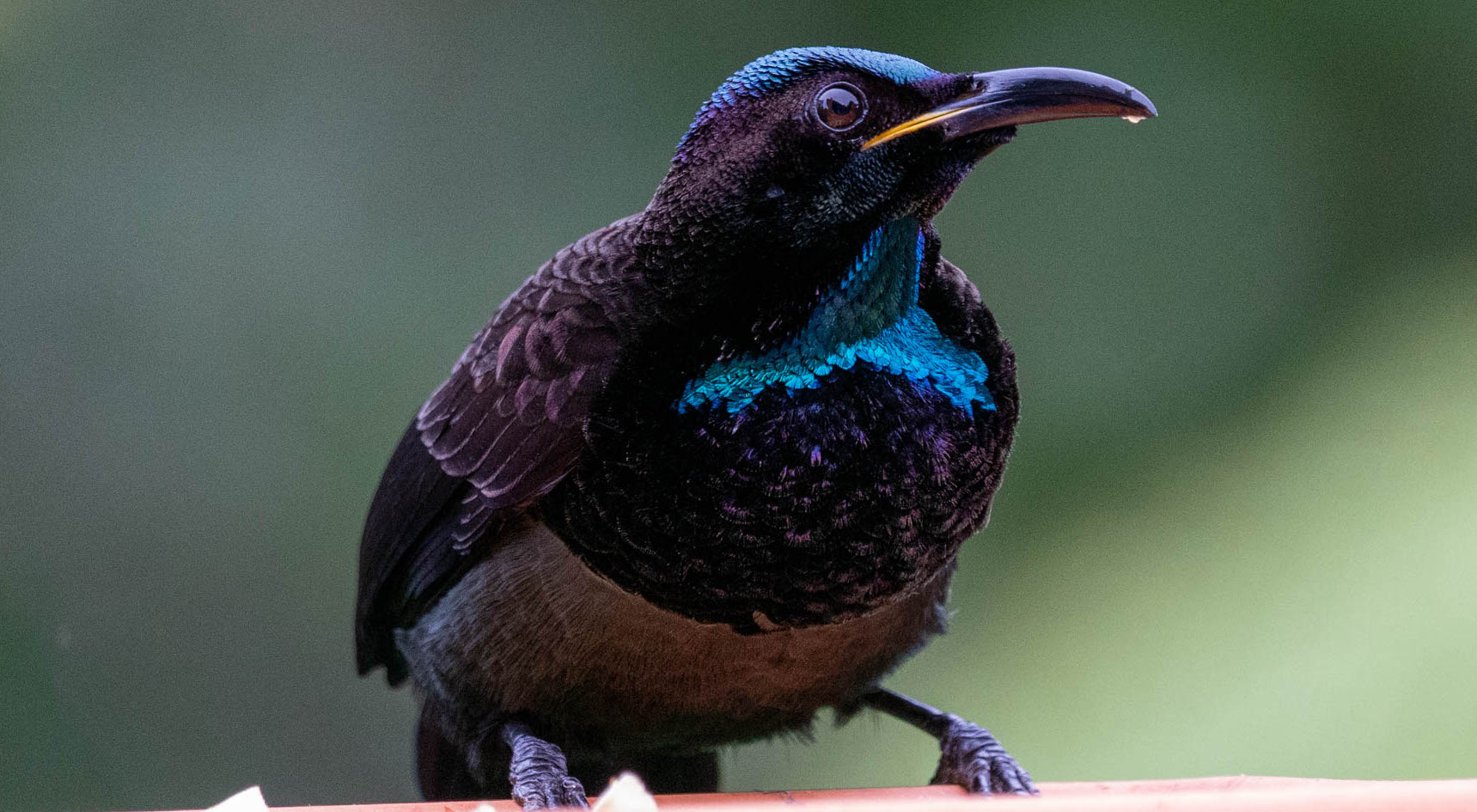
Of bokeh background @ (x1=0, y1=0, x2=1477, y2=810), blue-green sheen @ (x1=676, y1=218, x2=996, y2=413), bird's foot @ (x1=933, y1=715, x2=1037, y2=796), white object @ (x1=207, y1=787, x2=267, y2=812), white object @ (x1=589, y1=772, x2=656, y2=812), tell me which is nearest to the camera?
white object @ (x1=589, y1=772, x2=656, y2=812)

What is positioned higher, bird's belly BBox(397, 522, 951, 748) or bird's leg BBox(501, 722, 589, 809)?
bird's belly BBox(397, 522, 951, 748)

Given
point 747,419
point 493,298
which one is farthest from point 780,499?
point 493,298

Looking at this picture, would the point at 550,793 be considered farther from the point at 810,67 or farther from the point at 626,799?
the point at 810,67

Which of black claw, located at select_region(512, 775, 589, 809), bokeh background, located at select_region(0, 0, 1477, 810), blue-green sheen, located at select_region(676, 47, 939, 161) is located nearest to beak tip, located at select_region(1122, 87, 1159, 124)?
blue-green sheen, located at select_region(676, 47, 939, 161)

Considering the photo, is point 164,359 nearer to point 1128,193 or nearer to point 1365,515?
point 1128,193

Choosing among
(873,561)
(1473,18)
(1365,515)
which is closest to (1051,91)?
(873,561)

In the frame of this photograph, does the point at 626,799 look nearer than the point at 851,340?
Yes

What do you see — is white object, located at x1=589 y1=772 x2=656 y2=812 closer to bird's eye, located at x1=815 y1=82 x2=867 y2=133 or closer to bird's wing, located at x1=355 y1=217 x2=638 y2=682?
bird's wing, located at x1=355 y1=217 x2=638 y2=682
